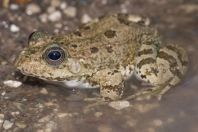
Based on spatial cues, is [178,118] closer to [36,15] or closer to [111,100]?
[111,100]

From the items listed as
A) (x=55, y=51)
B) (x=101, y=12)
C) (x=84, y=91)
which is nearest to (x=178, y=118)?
(x=84, y=91)

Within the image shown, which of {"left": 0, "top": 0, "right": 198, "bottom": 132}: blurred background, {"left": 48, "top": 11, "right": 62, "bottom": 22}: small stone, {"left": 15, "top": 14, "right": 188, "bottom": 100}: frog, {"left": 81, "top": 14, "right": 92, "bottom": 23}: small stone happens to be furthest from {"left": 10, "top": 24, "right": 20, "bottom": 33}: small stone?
{"left": 15, "top": 14, "right": 188, "bottom": 100}: frog

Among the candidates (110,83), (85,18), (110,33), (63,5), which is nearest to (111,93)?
(110,83)

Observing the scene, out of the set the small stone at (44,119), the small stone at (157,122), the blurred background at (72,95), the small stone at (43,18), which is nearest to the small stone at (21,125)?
the blurred background at (72,95)

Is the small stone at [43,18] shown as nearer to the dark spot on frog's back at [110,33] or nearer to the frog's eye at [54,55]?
the dark spot on frog's back at [110,33]

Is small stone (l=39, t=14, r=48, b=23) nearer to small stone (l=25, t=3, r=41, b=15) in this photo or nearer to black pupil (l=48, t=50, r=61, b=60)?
small stone (l=25, t=3, r=41, b=15)

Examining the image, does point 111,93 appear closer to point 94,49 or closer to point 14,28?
point 94,49
